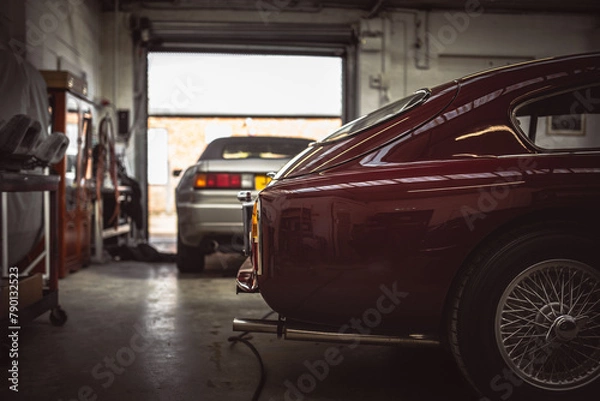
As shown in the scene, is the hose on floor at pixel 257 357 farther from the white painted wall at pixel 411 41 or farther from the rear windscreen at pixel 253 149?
the white painted wall at pixel 411 41

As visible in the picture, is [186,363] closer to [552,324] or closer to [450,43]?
[552,324]

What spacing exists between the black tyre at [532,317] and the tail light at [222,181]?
10.6 feet

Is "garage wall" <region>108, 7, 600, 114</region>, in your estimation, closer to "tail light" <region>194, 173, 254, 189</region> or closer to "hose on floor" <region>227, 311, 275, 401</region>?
"tail light" <region>194, 173, 254, 189</region>

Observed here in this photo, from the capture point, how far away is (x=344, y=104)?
29.8 feet

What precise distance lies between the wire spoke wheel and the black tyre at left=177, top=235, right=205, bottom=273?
3911 millimetres

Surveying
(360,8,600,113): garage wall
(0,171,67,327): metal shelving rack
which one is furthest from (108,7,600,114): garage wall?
(0,171,67,327): metal shelving rack

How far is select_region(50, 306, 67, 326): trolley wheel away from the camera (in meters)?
3.45

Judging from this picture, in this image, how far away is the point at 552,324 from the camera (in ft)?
6.66

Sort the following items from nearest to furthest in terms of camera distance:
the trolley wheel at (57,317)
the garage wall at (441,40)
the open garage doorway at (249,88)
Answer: the trolley wheel at (57,317) → the garage wall at (441,40) → the open garage doorway at (249,88)

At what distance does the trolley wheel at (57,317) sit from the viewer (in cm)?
345

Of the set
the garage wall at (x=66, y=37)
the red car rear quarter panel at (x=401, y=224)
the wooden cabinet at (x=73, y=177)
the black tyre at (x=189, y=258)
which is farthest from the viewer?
the garage wall at (x=66, y=37)

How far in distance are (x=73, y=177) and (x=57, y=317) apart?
2.73m

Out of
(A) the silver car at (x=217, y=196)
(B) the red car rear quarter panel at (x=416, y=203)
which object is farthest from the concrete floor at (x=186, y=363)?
(A) the silver car at (x=217, y=196)

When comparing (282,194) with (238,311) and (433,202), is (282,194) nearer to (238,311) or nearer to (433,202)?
(433,202)
